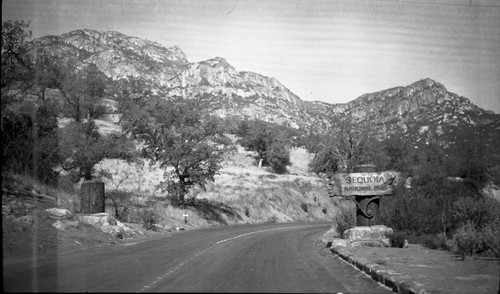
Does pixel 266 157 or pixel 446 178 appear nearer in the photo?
pixel 446 178

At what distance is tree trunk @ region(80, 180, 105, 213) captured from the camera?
2381cm

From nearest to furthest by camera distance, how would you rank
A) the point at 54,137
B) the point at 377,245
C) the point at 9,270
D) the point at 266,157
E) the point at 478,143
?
the point at 9,270
the point at 377,245
the point at 54,137
the point at 478,143
the point at 266,157

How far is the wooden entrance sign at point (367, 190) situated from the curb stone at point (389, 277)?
690 centimetres

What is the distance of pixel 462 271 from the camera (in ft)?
41.3

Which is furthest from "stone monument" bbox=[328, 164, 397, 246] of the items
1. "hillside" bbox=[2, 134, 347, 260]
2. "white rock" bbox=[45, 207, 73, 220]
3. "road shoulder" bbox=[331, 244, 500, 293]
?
"white rock" bbox=[45, 207, 73, 220]

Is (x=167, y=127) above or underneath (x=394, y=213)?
above

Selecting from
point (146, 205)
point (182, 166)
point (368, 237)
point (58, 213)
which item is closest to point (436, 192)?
point (368, 237)

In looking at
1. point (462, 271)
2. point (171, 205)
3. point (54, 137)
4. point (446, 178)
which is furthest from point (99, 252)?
point (446, 178)

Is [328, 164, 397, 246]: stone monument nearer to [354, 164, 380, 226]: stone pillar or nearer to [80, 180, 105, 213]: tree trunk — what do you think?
[354, 164, 380, 226]: stone pillar

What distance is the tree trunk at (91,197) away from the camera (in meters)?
23.8

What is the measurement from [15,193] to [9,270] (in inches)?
532

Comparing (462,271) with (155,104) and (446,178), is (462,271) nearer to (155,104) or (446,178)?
(446,178)

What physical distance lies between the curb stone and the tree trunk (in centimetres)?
1463

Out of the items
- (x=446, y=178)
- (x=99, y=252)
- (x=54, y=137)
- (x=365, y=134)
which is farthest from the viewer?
(x=365, y=134)
